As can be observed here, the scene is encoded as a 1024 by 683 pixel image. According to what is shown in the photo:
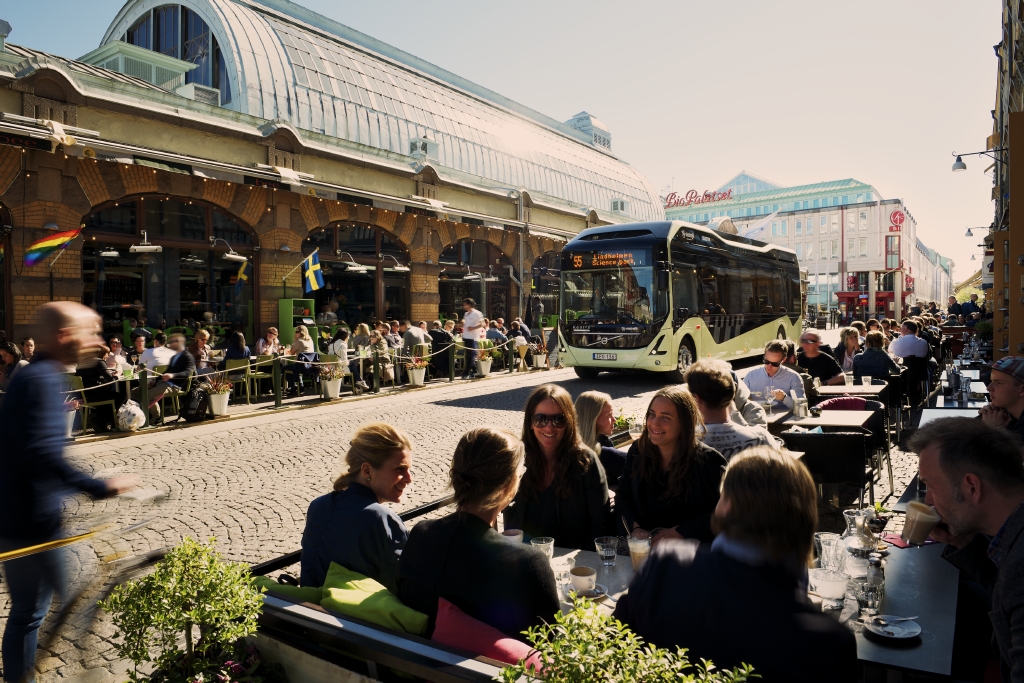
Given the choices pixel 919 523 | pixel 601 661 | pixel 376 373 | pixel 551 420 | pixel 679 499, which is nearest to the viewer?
pixel 601 661

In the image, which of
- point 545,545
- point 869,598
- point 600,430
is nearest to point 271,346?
point 600,430

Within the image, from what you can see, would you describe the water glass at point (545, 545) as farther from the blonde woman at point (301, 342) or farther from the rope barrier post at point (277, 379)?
the blonde woman at point (301, 342)

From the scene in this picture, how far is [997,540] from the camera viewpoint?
2357mm

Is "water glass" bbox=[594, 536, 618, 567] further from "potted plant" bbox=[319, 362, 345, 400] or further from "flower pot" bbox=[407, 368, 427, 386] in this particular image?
"flower pot" bbox=[407, 368, 427, 386]

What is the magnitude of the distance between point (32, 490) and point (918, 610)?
146 inches

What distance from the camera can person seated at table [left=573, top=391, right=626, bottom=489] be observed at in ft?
16.3

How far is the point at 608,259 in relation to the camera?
15.3m

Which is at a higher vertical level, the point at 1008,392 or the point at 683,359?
the point at 1008,392

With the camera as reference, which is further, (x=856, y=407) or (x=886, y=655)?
(x=856, y=407)

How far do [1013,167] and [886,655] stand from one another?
10.6m

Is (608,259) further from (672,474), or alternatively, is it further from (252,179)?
(672,474)

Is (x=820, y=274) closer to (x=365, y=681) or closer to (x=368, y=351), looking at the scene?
(x=368, y=351)

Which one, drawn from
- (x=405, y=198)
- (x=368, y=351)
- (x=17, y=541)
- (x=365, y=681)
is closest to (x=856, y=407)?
(x=365, y=681)

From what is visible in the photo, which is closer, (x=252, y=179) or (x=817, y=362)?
(x=817, y=362)
